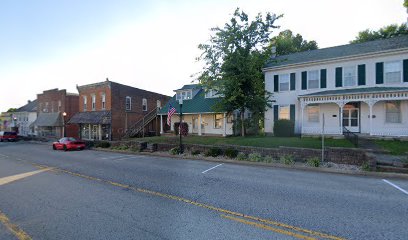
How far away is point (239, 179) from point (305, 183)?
8.26ft

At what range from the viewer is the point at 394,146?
542 inches

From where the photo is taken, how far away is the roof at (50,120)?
36237 mm

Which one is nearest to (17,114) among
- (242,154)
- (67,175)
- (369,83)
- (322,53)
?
(67,175)

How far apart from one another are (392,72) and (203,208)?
19.5 m

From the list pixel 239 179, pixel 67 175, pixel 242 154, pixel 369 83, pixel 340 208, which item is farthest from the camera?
pixel 369 83

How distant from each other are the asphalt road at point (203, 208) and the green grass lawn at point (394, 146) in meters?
4.81

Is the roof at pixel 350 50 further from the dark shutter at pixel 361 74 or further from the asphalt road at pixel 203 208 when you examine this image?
the asphalt road at pixel 203 208

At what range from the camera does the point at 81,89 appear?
110 ft

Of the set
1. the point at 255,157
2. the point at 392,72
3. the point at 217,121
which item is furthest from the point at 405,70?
the point at 217,121

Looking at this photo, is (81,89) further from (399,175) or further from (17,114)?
(399,175)

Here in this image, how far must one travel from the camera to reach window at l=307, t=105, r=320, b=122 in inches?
773

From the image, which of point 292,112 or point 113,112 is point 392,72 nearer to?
point 292,112

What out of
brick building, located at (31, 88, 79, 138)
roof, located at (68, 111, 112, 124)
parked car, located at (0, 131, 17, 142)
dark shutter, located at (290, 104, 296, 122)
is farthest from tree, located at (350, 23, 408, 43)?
parked car, located at (0, 131, 17, 142)

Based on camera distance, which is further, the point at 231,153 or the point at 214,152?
the point at 214,152
